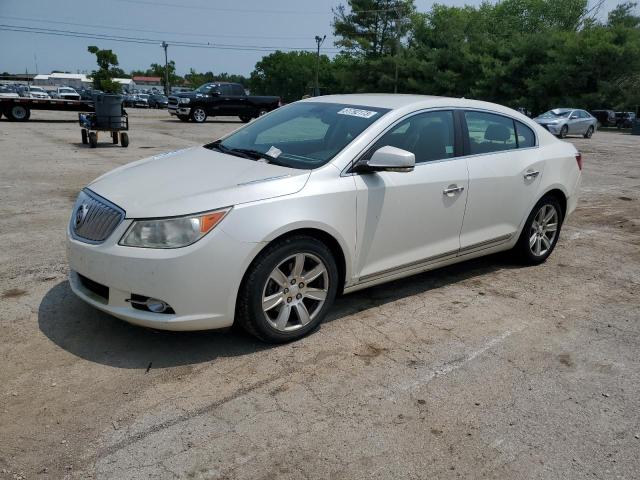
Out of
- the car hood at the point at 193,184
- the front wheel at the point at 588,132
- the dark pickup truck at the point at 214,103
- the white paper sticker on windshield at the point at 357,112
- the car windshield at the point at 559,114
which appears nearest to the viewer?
the car hood at the point at 193,184

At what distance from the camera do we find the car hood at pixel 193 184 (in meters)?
3.28

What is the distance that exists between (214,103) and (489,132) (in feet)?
76.9

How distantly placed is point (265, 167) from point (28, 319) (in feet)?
6.41

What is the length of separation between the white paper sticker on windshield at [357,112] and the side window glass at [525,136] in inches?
68.1

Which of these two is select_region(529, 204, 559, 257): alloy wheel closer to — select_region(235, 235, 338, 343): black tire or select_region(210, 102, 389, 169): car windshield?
select_region(210, 102, 389, 169): car windshield

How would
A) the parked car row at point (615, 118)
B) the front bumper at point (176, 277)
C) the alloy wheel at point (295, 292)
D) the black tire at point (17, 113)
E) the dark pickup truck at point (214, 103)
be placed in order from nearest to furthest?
the front bumper at point (176, 277) < the alloy wheel at point (295, 292) < the black tire at point (17, 113) < the dark pickup truck at point (214, 103) < the parked car row at point (615, 118)

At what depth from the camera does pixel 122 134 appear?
48.6ft

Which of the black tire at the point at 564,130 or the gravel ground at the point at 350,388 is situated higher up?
the gravel ground at the point at 350,388

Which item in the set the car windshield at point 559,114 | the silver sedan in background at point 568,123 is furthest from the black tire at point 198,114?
the car windshield at point 559,114

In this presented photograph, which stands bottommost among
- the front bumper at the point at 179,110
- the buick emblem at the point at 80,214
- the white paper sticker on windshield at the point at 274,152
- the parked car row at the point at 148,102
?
the parked car row at the point at 148,102

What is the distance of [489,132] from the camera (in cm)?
491

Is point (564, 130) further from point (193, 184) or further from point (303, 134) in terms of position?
point (193, 184)

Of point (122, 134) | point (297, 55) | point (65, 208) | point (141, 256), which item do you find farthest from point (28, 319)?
point (297, 55)

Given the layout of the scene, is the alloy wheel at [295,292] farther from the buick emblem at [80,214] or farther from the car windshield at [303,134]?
the buick emblem at [80,214]
